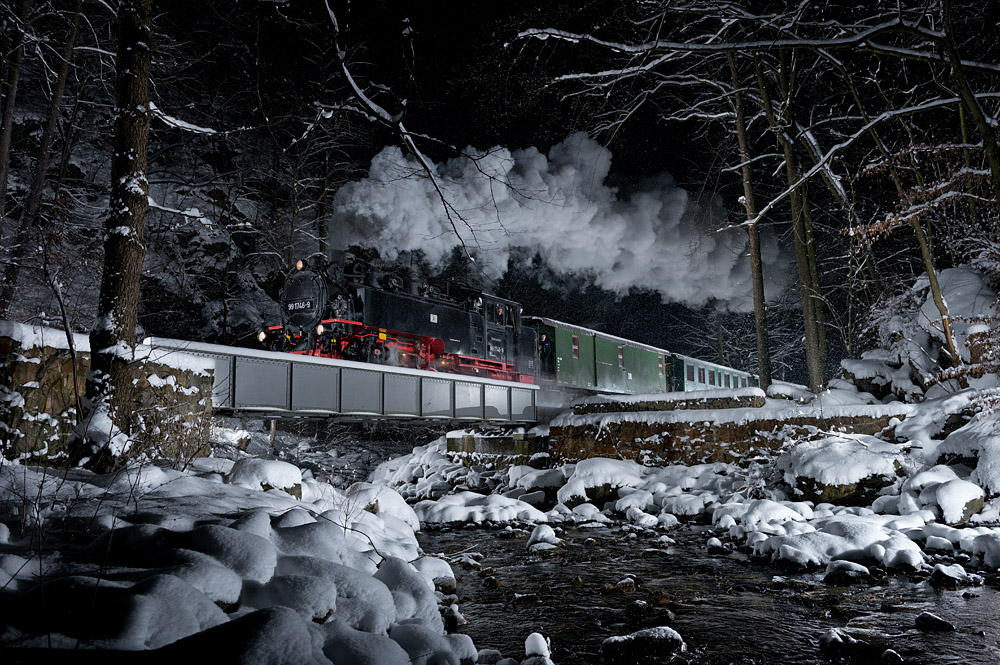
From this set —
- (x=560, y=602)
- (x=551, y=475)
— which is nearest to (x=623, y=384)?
(x=551, y=475)

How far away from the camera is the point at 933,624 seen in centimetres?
527

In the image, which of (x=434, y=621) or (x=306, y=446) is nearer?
(x=434, y=621)

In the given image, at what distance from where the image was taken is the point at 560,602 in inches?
259

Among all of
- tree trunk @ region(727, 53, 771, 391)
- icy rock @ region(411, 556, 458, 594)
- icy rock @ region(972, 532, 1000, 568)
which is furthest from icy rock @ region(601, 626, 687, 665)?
tree trunk @ region(727, 53, 771, 391)

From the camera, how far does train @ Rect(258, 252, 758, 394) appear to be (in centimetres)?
1444

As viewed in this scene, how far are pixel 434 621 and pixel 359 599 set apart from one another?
34.8 inches

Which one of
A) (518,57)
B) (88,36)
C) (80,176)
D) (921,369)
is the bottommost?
(921,369)

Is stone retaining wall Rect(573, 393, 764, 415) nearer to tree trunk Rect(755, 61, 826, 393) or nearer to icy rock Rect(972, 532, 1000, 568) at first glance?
tree trunk Rect(755, 61, 826, 393)

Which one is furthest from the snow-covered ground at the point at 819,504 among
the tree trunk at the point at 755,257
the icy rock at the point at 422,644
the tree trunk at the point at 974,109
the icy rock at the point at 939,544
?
the icy rock at the point at 422,644

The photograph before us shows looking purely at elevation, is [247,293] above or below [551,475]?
above

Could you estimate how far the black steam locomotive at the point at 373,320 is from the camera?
14.4m

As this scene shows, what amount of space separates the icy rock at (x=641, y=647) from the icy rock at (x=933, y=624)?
2.35m

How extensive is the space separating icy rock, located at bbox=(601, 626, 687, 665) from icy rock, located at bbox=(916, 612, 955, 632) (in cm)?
235

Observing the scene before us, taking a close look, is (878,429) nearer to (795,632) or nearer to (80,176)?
(795,632)
